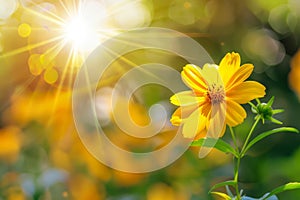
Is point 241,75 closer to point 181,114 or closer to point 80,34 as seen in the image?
point 181,114

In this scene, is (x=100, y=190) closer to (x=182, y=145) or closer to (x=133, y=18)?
(x=182, y=145)

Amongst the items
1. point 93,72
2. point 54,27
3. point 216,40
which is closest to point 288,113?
point 216,40

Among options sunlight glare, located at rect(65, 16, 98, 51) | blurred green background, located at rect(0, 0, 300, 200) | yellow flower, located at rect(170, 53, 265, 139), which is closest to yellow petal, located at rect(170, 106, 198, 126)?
yellow flower, located at rect(170, 53, 265, 139)

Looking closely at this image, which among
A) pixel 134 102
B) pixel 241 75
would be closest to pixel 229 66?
pixel 241 75

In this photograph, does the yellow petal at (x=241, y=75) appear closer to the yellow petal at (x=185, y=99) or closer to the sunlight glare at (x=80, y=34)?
the yellow petal at (x=185, y=99)

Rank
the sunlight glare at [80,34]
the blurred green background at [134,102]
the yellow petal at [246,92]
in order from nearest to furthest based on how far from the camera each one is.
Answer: the yellow petal at [246,92] → the blurred green background at [134,102] → the sunlight glare at [80,34]

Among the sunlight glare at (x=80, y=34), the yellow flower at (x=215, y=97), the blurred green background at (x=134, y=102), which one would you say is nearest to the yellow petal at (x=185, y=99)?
the yellow flower at (x=215, y=97)

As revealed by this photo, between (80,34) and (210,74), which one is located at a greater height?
(80,34)
